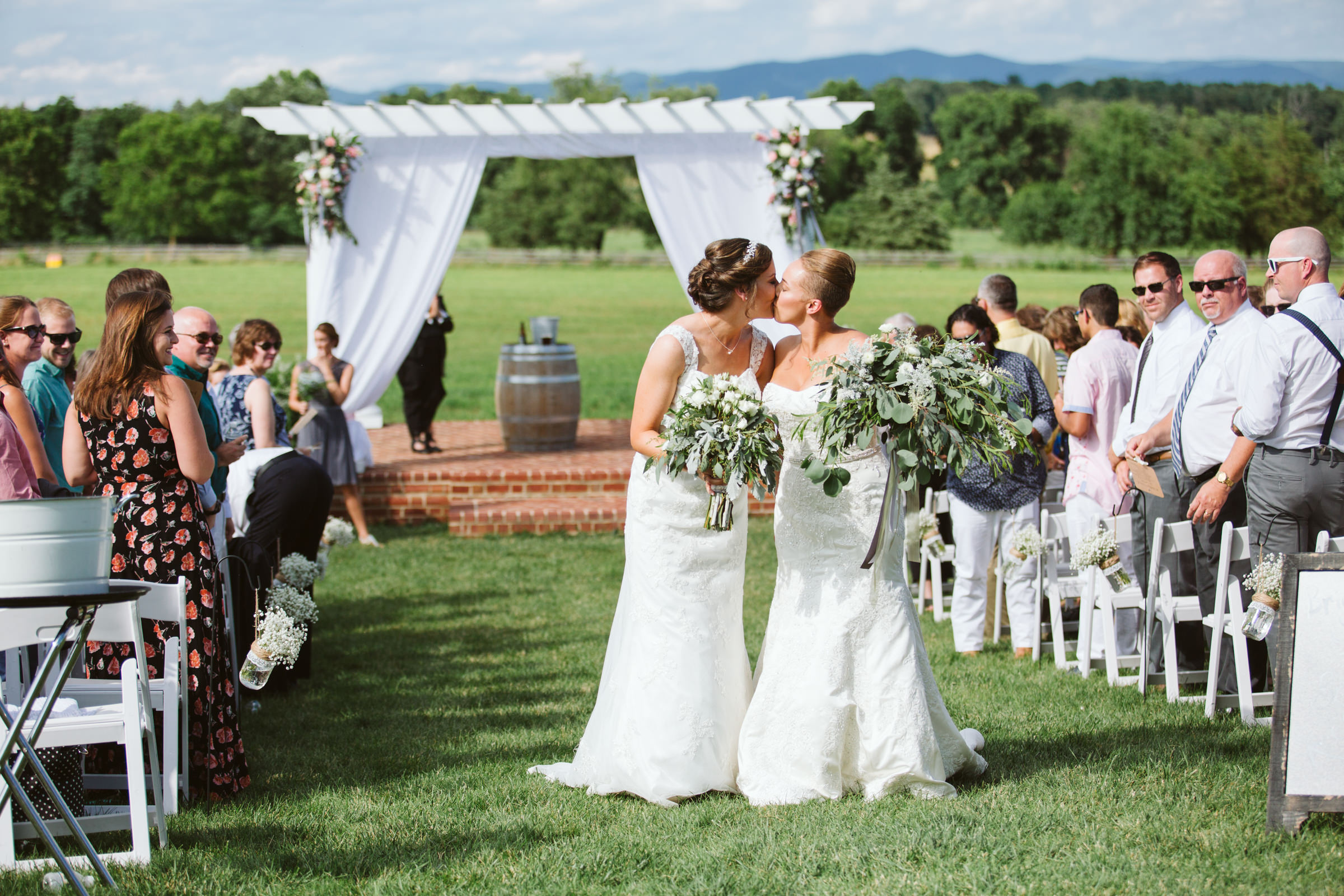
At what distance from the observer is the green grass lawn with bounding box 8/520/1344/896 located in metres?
→ 3.33

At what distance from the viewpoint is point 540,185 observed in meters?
64.1

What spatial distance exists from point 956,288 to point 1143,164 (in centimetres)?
1659

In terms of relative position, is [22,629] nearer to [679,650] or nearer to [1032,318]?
[679,650]

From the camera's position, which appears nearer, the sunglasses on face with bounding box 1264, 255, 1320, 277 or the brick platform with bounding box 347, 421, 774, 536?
the sunglasses on face with bounding box 1264, 255, 1320, 277

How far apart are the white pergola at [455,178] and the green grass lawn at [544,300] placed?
6.28m

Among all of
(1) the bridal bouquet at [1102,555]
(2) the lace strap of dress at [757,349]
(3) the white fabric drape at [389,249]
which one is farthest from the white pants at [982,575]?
(3) the white fabric drape at [389,249]

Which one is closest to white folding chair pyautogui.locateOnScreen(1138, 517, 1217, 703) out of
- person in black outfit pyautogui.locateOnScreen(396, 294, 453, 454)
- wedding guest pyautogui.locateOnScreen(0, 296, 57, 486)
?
wedding guest pyautogui.locateOnScreen(0, 296, 57, 486)

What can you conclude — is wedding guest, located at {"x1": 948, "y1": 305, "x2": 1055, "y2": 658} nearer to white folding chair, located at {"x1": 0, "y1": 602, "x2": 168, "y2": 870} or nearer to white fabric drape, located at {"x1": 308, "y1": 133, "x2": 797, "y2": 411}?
white folding chair, located at {"x1": 0, "y1": 602, "x2": 168, "y2": 870}

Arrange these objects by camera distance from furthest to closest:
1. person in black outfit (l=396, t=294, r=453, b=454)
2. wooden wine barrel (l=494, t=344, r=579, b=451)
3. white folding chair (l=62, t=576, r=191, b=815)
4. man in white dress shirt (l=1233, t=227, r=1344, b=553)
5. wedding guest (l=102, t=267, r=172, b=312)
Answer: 1. person in black outfit (l=396, t=294, r=453, b=454)
2. wooden wine barrel (l=494, t=344, r=579, b=451)
3. wedding guest (l=102, t=267, r=172, b=312)
4. man in white dress shirt (l=1233, t=227, r=1344, b=553)
5. white folding chair (l=62, t=576, r=191, b=815)

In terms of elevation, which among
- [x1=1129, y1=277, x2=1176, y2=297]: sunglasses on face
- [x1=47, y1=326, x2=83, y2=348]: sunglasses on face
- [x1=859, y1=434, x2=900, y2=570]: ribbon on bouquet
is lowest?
[x1=859, y1=434, x2=900, y2=570]: ribbon on bouquet

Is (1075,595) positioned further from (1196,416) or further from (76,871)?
(76,871)

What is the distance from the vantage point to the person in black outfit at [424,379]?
39.3 ft

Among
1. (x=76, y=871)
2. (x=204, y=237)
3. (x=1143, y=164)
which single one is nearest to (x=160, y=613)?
(x=76, y=871)

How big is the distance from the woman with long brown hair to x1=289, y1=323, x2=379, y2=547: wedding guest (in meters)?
4.30
